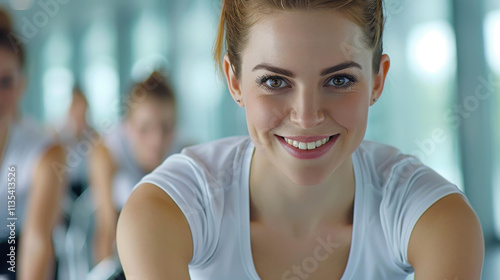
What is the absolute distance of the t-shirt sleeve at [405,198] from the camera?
1.01 metres

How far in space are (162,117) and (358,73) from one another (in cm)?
224

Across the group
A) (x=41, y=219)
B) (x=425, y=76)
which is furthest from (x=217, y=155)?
(x=425, y=76)

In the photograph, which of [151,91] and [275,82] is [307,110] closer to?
[275,82]

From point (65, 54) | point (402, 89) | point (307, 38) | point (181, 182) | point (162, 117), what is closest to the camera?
point (307, 38)

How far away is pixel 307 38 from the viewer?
94cm

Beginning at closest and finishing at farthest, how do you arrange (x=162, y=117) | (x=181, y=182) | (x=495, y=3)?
1. (x=181, y=182)
2. (x=162, y=117)
3. (x=495, y=3)

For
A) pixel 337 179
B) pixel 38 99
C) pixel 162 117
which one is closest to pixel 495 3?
pixel 162 117

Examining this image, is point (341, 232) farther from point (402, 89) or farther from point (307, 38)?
point (402, 89)

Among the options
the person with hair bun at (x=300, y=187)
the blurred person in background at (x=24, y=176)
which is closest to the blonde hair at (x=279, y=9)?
the person with hair bun at (x=300, y=187)

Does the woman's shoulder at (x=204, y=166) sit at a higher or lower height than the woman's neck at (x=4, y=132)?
higher

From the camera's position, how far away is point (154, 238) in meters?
0.95

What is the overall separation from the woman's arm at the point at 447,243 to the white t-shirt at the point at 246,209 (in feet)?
0.06

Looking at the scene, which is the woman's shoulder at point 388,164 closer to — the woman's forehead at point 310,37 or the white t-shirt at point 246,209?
the white t-shirt at point 246,209

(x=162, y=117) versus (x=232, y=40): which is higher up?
(x=232, y=40)
